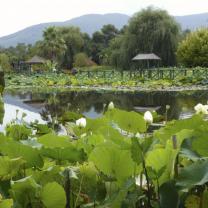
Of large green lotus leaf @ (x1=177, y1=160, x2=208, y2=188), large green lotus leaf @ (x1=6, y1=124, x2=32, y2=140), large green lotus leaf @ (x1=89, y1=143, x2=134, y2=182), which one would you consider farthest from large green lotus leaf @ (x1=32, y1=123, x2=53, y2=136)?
large green lotus leaf @ (x1=177, y1=160, x2=208, y2=188)

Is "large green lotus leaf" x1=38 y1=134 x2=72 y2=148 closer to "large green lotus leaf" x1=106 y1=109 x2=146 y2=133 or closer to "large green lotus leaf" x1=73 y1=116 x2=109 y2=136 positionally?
"large green lotus leaf" x1=106 y1=109 x2=146 y2=133

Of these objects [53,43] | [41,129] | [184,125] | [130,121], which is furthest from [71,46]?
[184,125]

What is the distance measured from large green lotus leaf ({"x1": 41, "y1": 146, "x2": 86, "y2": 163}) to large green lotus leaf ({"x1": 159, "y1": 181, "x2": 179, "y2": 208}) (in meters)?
0.23

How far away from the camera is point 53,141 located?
0.99 meters

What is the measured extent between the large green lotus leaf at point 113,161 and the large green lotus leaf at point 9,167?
0.13m

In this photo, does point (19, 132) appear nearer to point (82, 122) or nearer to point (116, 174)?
point (82, 122)

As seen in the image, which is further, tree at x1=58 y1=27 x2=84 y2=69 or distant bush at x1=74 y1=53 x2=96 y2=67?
tree at x1=58 y1=27 x2=84 y2=69

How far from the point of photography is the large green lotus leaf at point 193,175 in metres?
0.69

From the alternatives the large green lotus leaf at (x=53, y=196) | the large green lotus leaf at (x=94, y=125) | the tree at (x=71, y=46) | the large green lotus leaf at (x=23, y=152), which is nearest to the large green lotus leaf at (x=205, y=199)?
the large green lotus leaf at (x=53, y=196)

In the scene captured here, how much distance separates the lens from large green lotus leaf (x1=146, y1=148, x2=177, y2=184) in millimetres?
763

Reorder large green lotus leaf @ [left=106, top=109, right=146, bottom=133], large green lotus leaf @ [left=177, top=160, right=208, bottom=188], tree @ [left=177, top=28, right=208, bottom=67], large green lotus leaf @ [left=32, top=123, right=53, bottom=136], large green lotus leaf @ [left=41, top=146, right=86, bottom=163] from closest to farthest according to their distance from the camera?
1. large green lotus leaf @ [left=177, top=160, right=208, bottom=188]
2. large green lotus leaf @ [left=41, top=146, right=86, bottom=163]
3. large green lotus leaf @ [left=106, top=109, right=146, bottom=133]
4. large green lotus leaf @ [left=32, top=123, right=53, bottom=136]
5. tree @ [left=177, top=28, right=208, bottom=67]

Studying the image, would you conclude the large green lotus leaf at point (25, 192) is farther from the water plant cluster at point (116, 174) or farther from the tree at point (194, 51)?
the tree at point (194, 51)

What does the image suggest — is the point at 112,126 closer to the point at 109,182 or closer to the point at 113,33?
the point at 109,182

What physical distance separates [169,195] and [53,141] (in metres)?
0.32
